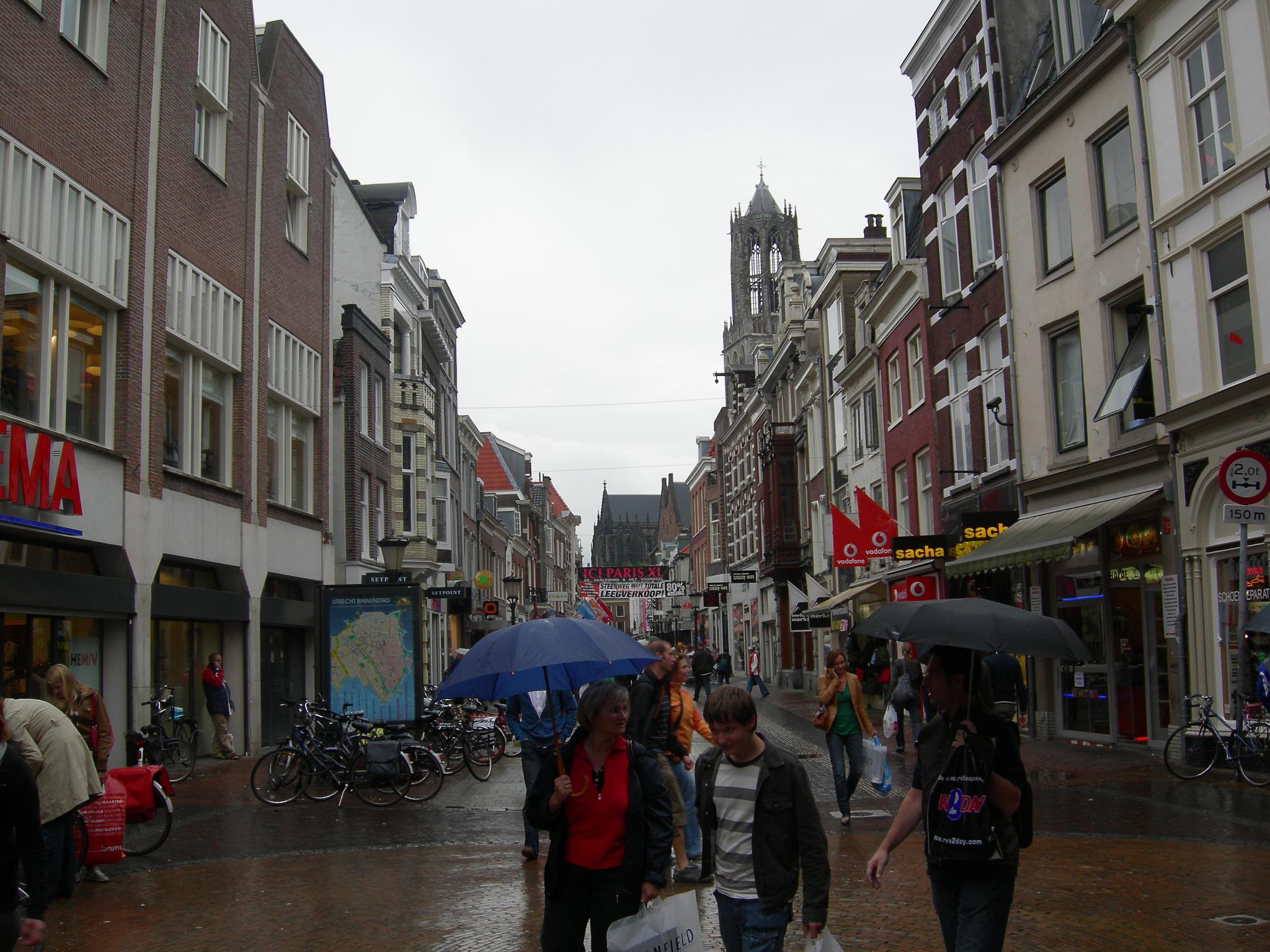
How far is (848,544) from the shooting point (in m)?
26.1

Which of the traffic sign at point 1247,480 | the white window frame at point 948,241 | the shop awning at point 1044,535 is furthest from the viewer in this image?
the white window frame at point 948,241

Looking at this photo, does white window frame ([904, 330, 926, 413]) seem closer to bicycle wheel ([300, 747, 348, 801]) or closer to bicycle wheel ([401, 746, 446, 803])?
bicycle wheel ([401, 746, 446, 803])

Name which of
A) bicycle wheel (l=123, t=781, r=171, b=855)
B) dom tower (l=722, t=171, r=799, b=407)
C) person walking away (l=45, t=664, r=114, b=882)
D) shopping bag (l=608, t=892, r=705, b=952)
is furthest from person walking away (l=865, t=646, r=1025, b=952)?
dom tower (l=722, t=171, r=799, b=407)

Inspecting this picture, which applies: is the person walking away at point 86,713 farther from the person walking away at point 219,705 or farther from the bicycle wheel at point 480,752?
the person walking away at point 219,705

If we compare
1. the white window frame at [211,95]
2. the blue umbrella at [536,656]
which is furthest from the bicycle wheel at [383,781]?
the white window frame at [211,95]

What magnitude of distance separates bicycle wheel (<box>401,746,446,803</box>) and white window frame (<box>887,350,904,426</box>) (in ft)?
57.8

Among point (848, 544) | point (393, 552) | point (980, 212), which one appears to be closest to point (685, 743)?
point (393, 552)

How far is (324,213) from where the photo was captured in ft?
89.9

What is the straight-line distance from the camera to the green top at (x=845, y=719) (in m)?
11.2

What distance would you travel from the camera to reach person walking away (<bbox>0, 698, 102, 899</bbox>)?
779 cm

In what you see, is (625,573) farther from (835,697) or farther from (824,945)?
(824,945)

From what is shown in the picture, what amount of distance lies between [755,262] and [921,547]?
100 m

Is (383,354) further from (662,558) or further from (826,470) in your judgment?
(662,558)

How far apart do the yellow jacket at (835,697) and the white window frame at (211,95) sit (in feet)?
49.2
